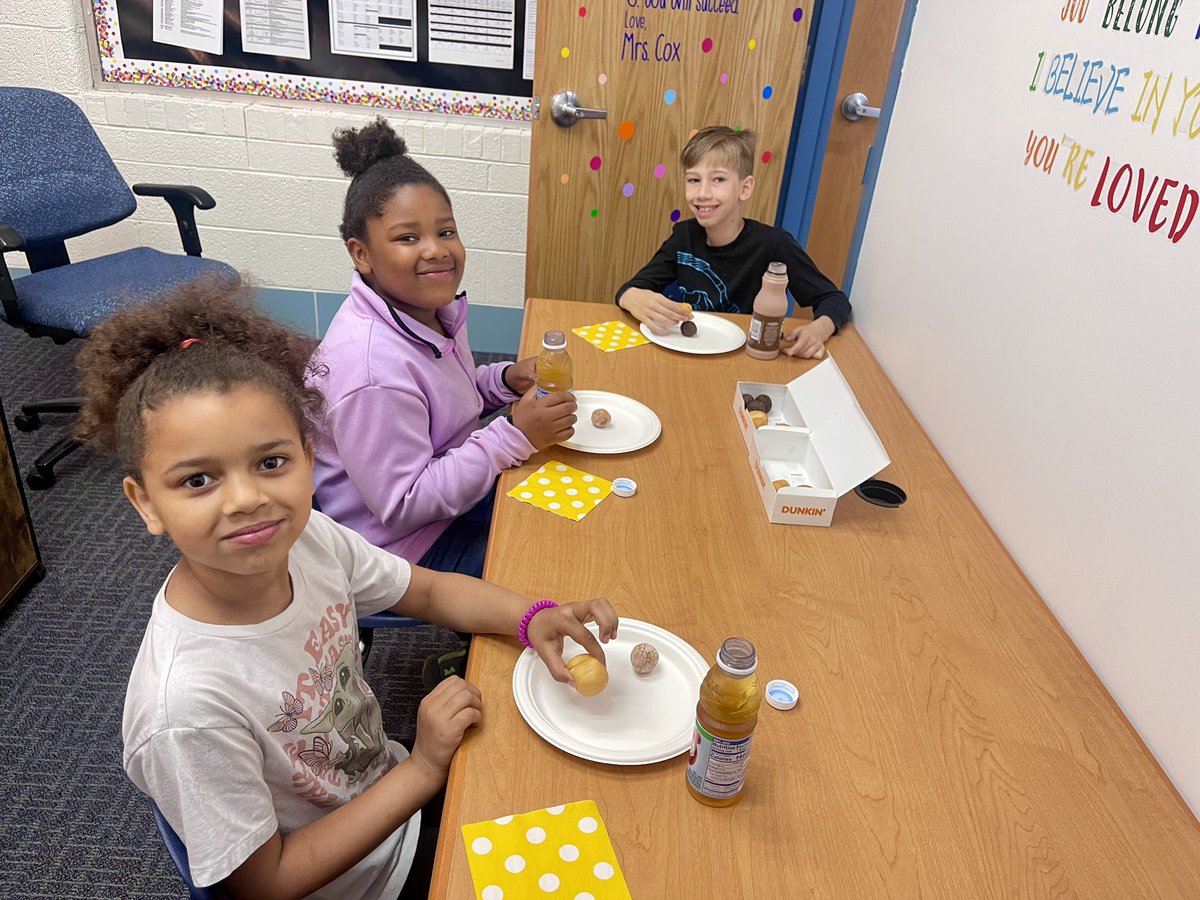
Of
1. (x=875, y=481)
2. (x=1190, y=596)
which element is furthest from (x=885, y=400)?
(x=1190, y=596)

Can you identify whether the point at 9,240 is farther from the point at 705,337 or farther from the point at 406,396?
the point at 705,337

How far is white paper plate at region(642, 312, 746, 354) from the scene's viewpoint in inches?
71.1

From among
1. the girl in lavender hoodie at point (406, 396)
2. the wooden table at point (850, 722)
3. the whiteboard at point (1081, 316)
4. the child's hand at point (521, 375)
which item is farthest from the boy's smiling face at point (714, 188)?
the wooden table at point (850, 722)

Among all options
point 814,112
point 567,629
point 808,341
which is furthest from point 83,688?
point 814,112

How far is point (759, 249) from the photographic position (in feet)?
6.91

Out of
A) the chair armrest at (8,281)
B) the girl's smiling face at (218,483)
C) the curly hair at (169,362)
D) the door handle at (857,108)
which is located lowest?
the chair armrest at (8,281)

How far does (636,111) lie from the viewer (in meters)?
2.61

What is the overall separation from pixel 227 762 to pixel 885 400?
1328mm

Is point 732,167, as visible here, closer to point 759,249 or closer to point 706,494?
point 759,249

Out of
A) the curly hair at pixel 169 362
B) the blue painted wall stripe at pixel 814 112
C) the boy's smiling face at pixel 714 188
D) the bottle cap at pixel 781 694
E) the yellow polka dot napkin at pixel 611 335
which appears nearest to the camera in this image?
the curly hair at pixel 169 362

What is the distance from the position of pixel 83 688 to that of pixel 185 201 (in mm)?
1497

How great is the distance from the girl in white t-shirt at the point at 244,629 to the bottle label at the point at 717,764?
171 mm

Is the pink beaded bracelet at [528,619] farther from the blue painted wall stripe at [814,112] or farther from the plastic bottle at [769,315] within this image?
the blue painted wall stripe at [814,112]

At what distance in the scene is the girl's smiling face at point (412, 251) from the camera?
1400 mm
